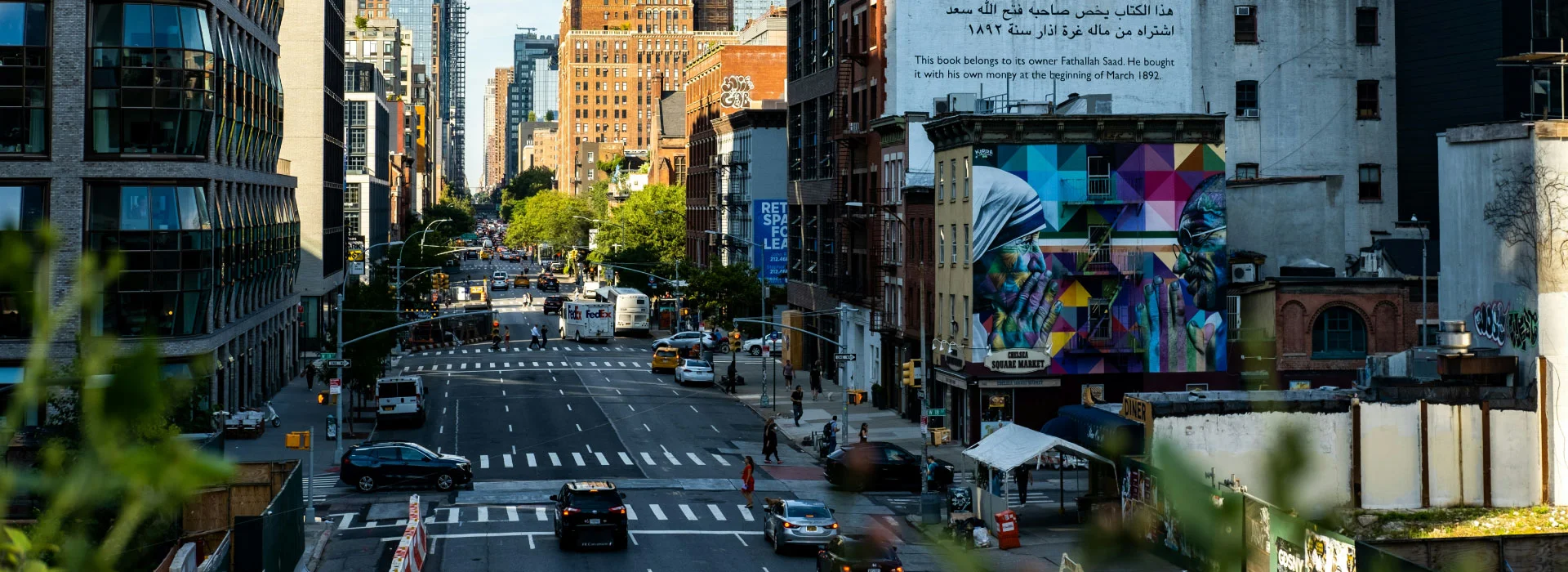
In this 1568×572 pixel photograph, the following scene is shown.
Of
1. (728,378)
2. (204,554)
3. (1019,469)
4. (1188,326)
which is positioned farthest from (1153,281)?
(204,554)

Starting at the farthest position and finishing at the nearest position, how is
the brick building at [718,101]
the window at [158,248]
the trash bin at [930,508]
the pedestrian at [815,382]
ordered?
the brick building at [718,101] < the pedestrian at [815,382] < the window at [158,248] < the trash bin at [930,508]

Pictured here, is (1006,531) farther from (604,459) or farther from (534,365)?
(534,365)

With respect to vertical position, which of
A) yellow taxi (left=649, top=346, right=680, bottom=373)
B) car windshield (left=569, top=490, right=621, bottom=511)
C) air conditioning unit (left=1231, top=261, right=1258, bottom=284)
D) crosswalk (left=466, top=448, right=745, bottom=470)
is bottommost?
crosswalk (left=466, top=448, right=745, bottom=470)

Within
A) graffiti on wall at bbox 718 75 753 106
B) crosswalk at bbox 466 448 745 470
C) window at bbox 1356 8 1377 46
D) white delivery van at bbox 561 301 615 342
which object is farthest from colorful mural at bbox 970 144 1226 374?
graffiti on wall at bbox 718 75 753 106

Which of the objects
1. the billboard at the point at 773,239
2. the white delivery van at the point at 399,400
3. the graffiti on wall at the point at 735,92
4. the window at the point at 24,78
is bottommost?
the white delivery van at the point at 399,400

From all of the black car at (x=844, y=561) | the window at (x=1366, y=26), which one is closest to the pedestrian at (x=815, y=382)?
the window at (x=1366, y=26)

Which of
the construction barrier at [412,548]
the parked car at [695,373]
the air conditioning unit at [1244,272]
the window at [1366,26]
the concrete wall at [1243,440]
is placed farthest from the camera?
the parked car at [695,373]

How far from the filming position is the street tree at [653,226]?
137750 mm

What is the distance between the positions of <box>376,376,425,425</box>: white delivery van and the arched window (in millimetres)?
34783

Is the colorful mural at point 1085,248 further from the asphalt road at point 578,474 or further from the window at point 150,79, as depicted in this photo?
the window at point 150,79

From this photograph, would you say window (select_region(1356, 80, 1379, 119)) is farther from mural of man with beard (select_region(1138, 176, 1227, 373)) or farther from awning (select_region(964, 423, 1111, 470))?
awning (select_region(964, 423, 1111, 470))

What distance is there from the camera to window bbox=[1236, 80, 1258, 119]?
7188 cm

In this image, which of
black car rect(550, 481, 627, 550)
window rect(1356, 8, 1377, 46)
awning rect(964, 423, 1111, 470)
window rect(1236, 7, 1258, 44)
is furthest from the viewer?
window rect(1236, 7, 1258, 44)

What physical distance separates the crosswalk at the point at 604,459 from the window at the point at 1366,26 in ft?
117
